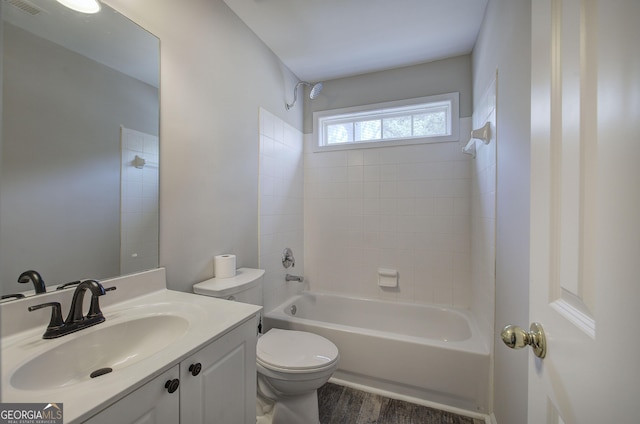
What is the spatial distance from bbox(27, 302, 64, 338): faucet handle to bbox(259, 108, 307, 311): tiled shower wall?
127 cm

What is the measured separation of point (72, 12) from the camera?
3.02ft

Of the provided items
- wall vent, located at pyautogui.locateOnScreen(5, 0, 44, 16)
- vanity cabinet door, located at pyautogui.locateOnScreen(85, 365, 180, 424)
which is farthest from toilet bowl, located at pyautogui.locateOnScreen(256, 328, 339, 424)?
wall vent, located at pyautogui.locateOnScreen(5, 0, 44, 16)

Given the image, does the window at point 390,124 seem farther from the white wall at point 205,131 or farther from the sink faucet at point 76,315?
the sink faucet at point 76,315

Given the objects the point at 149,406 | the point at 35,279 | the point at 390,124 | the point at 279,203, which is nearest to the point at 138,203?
the point at 35,279

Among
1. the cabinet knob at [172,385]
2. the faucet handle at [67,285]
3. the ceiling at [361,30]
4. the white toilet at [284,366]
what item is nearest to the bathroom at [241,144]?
the ceiling at [361,30]

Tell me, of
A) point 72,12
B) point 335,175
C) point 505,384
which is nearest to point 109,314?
point 72,12

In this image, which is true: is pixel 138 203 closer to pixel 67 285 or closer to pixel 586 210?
pixel 67 285

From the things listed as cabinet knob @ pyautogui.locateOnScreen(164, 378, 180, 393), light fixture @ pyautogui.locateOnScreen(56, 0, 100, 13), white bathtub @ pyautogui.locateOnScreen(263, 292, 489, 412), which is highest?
light fixture @ pyautogui.locateOnScreen(56, 0, 100, 13)

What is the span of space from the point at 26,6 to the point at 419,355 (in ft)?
7.88

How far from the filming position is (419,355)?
5.41ft

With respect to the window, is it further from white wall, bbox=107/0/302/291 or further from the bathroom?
white wall, bbox=107/0/302/291

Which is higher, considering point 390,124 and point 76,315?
point 390,124

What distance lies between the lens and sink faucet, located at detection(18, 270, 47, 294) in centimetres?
78

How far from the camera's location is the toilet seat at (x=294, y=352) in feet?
4.35
